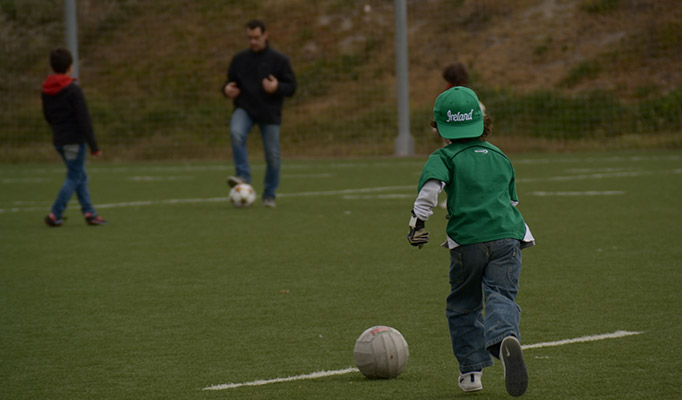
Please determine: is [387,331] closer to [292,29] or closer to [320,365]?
[320,365]

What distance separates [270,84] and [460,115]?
7943 mm

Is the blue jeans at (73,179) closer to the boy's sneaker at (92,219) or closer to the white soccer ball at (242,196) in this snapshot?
the boy's sneaker at (92,219)

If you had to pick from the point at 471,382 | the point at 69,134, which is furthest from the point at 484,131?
the point at 69,134

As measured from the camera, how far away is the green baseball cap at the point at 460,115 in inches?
162

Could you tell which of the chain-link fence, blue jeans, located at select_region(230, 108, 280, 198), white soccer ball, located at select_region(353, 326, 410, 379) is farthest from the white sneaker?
the chain-link fence

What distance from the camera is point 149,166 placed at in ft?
72.1

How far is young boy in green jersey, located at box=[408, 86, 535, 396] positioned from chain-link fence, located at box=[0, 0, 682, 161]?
2028 cm

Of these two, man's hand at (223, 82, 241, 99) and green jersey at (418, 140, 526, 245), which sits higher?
green jersey at (418, 140, 526, 245)

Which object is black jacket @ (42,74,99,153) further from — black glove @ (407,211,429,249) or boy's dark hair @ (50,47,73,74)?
black glove @ (407,211,429,249)

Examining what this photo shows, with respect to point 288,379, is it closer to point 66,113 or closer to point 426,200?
point 426,200

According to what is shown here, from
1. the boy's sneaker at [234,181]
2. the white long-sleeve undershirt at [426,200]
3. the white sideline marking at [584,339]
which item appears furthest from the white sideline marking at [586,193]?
the white long-sleeve undershirt at [426,200]

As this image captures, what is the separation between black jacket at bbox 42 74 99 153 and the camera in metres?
10.4

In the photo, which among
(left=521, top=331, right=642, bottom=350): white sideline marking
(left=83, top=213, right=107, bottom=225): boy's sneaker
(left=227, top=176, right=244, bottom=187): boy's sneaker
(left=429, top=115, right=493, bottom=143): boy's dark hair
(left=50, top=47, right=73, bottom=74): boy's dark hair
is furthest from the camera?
(left=227, top=176, right=244, bottom=187): boy's sneaker

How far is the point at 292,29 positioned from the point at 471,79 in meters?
5.79
